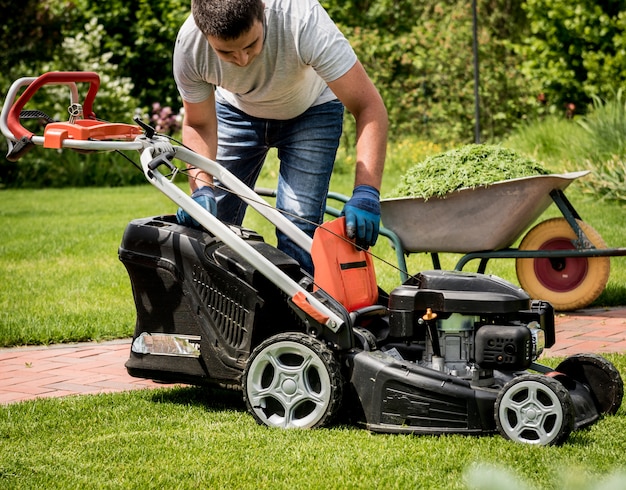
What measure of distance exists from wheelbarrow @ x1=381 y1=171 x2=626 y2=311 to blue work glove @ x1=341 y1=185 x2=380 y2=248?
4.99 feet

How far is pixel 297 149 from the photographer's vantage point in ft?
12.7

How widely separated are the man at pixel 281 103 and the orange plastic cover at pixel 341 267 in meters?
0.05

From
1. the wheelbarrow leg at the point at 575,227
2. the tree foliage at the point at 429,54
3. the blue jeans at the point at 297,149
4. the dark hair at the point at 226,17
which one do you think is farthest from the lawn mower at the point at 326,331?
the tree foliage at the point at 429,54

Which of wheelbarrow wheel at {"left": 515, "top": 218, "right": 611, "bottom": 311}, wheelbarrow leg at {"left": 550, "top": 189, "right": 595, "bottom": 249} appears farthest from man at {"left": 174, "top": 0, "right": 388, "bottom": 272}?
wheelbarrow wheel at {"left": 515, "top": 218, "right": 611, "bottom": 311}

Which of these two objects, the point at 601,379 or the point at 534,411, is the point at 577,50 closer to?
the point at 601,379

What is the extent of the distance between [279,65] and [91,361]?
1.74 meters

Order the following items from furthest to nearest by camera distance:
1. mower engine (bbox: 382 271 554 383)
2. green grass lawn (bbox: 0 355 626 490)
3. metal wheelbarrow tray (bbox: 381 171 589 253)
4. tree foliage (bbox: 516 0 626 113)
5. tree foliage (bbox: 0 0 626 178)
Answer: tree foliage (bbox: 0 0 626 178) → tree foliage (bbox: 516 0 626 113) → metal wheelbarrow tray (bbox: 381 171 589 253) → mower engine (bbox: 382 271 554 383) → green grass lawn (bbox: 0 355 626 490)

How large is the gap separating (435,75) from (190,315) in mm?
11976

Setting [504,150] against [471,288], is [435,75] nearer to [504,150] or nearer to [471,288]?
[504,150]

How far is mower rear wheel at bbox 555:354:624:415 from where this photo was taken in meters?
3.18

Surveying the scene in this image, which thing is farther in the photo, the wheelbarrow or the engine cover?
the wheelbarrow

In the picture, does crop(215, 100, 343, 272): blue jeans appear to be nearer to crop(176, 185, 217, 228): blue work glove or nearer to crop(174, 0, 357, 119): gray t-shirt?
crop(174, 0, 357, 119): gray t-shirt

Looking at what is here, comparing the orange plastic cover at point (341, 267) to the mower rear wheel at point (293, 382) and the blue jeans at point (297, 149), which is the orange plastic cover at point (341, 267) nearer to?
the mower rear wheel at point (293, 382)

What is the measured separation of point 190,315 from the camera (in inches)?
135
